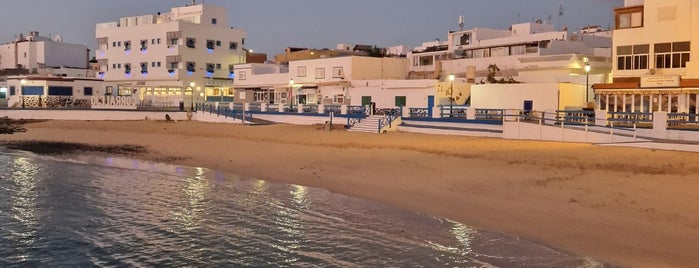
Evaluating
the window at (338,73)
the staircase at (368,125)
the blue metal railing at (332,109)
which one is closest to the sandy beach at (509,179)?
the staircase at (368,125)

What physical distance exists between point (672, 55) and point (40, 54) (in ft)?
286

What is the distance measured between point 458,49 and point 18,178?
44763 millimetres

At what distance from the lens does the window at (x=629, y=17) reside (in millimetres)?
34906

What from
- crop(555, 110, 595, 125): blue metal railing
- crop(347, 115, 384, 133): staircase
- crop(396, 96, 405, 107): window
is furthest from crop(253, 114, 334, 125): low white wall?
crop(555, 110, 595, 125): blue metal railing

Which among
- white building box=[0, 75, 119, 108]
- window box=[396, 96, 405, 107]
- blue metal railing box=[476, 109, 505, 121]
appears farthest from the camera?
white building box=[0, 75, 119, 108]

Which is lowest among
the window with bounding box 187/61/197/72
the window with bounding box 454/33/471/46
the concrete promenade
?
the concrete promenade

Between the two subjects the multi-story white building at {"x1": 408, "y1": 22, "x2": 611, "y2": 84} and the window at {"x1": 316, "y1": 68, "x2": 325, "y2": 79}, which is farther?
the window at {"x1": 316, "y1": 68, "x2": 325, "y2": 79}

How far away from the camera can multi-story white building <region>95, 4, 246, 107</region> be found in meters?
73.1

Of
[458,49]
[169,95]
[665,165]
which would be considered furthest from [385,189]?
[169,95]

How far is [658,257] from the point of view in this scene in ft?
36.1

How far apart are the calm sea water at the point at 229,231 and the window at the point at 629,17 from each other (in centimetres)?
2426

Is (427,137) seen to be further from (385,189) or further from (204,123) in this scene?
(204,123)

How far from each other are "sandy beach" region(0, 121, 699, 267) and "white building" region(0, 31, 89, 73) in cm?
6579

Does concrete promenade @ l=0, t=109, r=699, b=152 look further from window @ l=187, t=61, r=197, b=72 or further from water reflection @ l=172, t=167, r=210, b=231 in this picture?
window @ l=187, t=61, r=197, b=72
